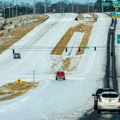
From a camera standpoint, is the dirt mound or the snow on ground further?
the dirt mound

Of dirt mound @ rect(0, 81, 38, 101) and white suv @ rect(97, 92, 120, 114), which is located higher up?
white suv @ rect(97, 92, 120, 114)

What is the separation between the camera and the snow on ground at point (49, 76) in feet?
124

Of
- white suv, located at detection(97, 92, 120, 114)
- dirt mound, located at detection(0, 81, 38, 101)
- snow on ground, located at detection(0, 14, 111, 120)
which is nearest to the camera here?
white suv, located at detection(97, 92, 120, 114)

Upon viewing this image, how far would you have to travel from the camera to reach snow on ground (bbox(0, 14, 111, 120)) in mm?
37750

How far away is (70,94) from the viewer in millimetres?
52312

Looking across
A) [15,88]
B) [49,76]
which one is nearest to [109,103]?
[15,88]

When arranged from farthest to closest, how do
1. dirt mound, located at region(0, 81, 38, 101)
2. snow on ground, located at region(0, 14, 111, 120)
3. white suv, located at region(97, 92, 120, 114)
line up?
dirt mound, located at region(0, 81, 38, 101) → snow on ground, located at region(0, 14, 111, 120) → white suv, located at region(97, 92, 120, 114)

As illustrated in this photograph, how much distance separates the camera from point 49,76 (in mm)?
77438

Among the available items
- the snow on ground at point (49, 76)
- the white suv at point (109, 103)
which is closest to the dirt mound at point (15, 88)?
the snow on ground at point (49, 76)

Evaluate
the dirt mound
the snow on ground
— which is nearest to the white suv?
the snow on ground

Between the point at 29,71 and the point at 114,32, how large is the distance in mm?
57691

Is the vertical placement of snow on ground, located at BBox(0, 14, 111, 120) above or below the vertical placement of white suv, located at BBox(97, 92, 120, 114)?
below

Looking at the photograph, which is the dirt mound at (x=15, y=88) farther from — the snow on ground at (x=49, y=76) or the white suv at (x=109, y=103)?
the white suv at (x=109, y=103)

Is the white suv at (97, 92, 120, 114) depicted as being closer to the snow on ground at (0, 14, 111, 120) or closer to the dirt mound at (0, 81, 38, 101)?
the snow on ground at (0, 14, 111, 120)
